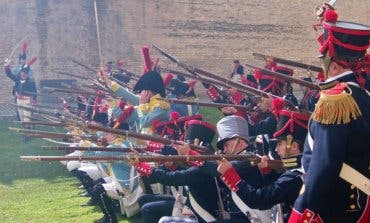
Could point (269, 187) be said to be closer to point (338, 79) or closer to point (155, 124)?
point (338, 79)

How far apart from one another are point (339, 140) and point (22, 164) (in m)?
10.6

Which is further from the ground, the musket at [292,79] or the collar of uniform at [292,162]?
the collar of uniform at [292,162]

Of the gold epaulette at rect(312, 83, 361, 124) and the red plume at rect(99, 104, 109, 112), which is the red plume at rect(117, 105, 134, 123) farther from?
the gold epaulette at rect(312, 83, 361, 124)

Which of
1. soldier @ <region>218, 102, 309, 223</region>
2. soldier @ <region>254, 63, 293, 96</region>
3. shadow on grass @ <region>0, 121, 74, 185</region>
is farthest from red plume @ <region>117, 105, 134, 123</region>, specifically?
soldier @ <region>218, 102, 309, 223</region>

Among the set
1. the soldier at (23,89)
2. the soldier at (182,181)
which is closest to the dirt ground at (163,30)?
the soldier at (23,89)

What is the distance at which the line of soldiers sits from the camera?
3.13 meters

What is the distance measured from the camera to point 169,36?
23.6 meters

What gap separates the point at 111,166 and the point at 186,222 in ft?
8.18

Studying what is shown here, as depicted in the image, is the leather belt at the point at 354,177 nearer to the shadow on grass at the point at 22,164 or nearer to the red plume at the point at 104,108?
the red plume at the point at 104,108

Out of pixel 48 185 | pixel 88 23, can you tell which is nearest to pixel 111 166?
pixel 48 185

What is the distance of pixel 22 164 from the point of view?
41.8 ft

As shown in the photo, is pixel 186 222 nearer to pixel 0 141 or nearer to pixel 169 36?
pixel 0 141

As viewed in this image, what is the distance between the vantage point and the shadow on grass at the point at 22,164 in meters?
11.7

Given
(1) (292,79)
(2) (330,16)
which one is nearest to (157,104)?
(1) (292,79)
